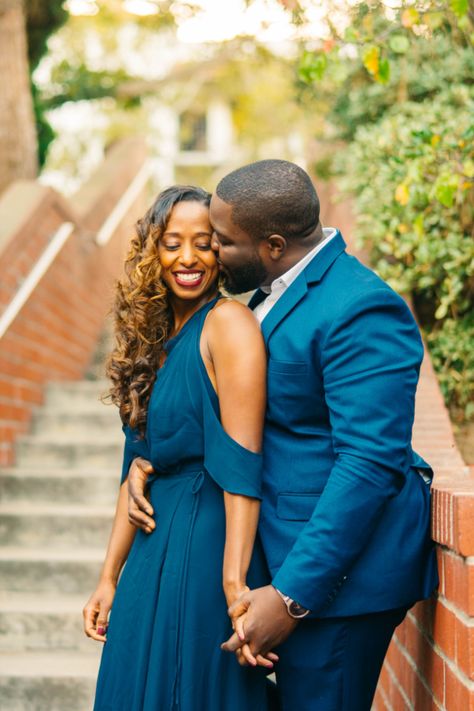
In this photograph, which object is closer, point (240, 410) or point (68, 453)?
point (240, 410)

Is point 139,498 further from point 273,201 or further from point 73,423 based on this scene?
point 73,423

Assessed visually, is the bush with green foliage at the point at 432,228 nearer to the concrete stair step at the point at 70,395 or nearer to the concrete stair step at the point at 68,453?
the concrete stair step at the point at 68,453

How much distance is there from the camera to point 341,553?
212cm

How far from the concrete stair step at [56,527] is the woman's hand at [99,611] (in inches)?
94.8

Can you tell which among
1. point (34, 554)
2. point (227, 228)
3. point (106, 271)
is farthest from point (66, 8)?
point (227, 228)

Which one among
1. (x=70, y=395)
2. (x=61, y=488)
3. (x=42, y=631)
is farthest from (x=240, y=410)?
(x=70, y=395)

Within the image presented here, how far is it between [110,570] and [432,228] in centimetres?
317

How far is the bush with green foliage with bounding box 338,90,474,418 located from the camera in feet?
14.9

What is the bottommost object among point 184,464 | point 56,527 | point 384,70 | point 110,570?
point 56,527

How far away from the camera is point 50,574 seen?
Result: 4.98m

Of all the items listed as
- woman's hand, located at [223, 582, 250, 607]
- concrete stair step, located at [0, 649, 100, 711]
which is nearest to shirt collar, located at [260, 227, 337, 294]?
woman's hand, located at [223, 582, 250, 607]

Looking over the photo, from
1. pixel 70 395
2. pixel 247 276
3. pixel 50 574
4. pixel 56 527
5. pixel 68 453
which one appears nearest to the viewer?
pixel 247 276

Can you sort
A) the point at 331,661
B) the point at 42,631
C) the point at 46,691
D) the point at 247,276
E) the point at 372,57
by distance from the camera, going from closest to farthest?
the point at 331,661, the point at 247,276, the point at 372,57, the point at 46,691, the point at 42,631

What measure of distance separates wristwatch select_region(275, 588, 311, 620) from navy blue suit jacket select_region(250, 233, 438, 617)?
14 mm
